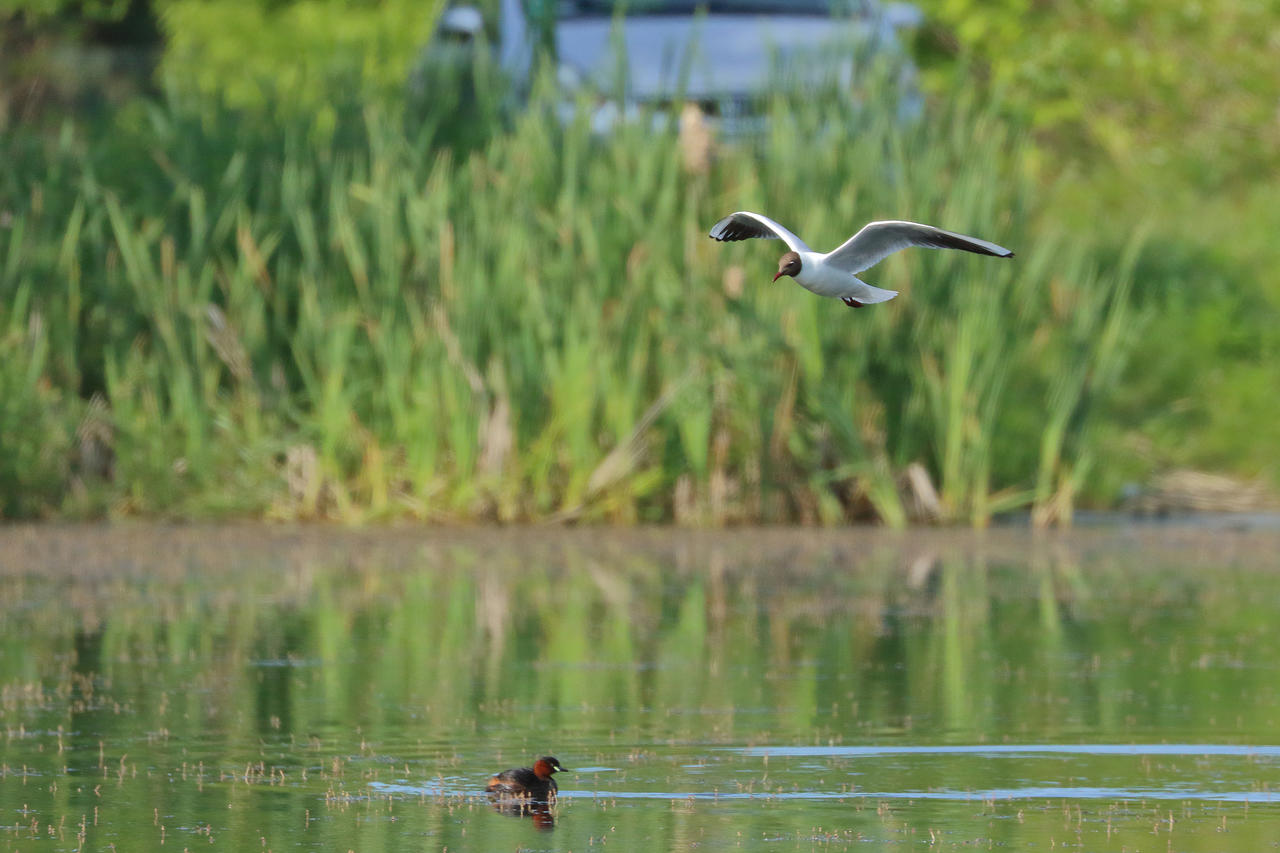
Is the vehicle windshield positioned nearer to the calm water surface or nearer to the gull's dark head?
the calm water surface

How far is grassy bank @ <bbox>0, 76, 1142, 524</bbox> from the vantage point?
1504cm

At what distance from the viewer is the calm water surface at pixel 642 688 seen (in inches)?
282

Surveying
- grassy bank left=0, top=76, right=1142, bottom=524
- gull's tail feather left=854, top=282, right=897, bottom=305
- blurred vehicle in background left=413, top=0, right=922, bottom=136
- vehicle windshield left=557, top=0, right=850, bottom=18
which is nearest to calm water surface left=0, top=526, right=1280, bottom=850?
grassy bank left=0, top=76, right=1142, bottom=524

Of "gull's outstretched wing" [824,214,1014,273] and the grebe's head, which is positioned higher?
"gull's outstretched wing" [824,214,1014,273]

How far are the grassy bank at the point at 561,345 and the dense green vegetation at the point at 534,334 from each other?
0.07 feet

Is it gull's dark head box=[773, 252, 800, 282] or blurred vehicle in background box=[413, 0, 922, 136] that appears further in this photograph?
blurred vehicle in background box=[413, 0, 922, 136]

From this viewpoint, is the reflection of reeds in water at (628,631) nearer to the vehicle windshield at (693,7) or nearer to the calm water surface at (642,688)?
the calm water surface at (642,688)

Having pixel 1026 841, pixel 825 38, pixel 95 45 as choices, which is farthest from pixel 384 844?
pixel 95 45

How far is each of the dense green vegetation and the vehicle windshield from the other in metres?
1.75

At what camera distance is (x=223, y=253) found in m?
15.8

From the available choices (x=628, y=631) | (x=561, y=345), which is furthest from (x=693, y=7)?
(x=628, y=631)

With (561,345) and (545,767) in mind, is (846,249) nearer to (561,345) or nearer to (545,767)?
(545,767)

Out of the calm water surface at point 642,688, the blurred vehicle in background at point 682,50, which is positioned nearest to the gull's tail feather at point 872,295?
the calm water surface at point 642,688

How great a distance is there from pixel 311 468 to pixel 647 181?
2.54 m
